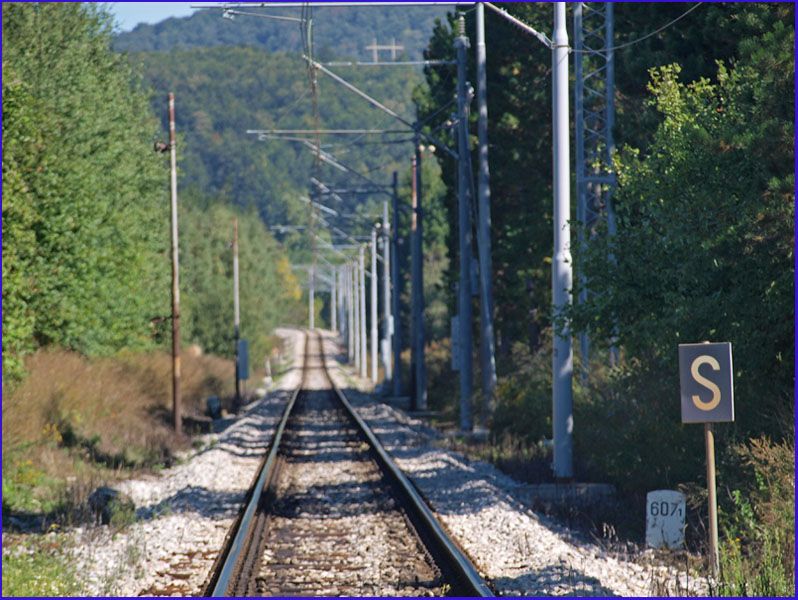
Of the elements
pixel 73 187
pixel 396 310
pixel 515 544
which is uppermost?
pixel 73 187

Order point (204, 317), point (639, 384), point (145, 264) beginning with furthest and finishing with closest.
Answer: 1. point (204, 317)
2. point (145, 264)
3. point (639, 384)

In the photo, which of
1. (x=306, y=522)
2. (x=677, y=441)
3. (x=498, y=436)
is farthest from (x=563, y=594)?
(x=498, y=436)

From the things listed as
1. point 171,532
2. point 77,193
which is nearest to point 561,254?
point 171,532

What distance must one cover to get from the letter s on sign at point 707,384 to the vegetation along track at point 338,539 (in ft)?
7.92

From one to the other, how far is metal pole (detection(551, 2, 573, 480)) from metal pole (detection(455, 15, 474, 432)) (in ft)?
33.1

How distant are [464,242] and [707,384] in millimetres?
20180

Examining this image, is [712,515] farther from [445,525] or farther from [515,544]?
[445,525]

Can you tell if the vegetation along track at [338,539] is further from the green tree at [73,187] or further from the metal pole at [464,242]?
the green tree at [73,187]

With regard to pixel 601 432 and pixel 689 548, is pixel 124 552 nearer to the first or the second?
pixel 689 548

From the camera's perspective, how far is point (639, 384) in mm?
20891

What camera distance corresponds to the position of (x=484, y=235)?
29.4m

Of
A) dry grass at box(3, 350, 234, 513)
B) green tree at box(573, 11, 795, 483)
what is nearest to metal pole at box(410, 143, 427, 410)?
dry grass at box(3, 350, 234, 513)

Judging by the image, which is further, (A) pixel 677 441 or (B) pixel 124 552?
(A) pixel 677 441

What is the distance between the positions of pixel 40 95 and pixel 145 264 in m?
11.5
